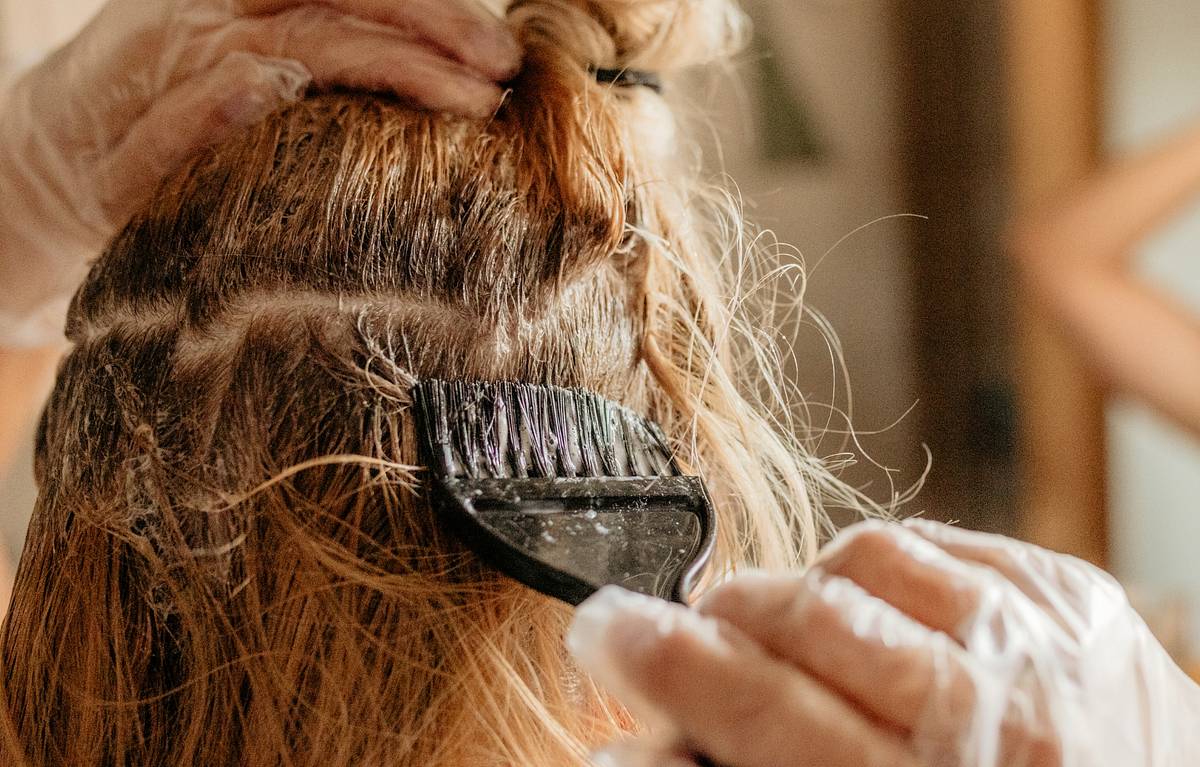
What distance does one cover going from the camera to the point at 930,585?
0.42 meters

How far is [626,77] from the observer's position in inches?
23.8

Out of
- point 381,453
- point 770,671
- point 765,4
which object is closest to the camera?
point 770,671

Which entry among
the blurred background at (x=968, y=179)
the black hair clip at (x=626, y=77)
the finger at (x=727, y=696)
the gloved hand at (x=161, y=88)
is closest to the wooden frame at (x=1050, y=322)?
the blurred background at (x=968, y=179)

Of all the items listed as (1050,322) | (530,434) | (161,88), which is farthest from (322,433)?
(1050,322)

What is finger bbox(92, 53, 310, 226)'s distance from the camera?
1.94 ft

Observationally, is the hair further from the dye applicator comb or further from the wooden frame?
the wooden frame

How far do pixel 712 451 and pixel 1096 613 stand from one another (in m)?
0.24

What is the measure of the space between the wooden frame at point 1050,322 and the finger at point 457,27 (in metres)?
1.07

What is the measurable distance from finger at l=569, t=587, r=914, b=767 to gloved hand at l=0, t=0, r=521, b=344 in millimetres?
325

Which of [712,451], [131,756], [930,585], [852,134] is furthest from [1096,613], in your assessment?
[852,134]

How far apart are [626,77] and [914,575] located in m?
0.35

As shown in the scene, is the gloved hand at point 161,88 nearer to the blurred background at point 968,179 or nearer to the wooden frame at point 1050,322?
the blurred background at point 968,179

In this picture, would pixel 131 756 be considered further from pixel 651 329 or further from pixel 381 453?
pixel 651 329

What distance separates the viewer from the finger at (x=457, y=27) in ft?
1.87
